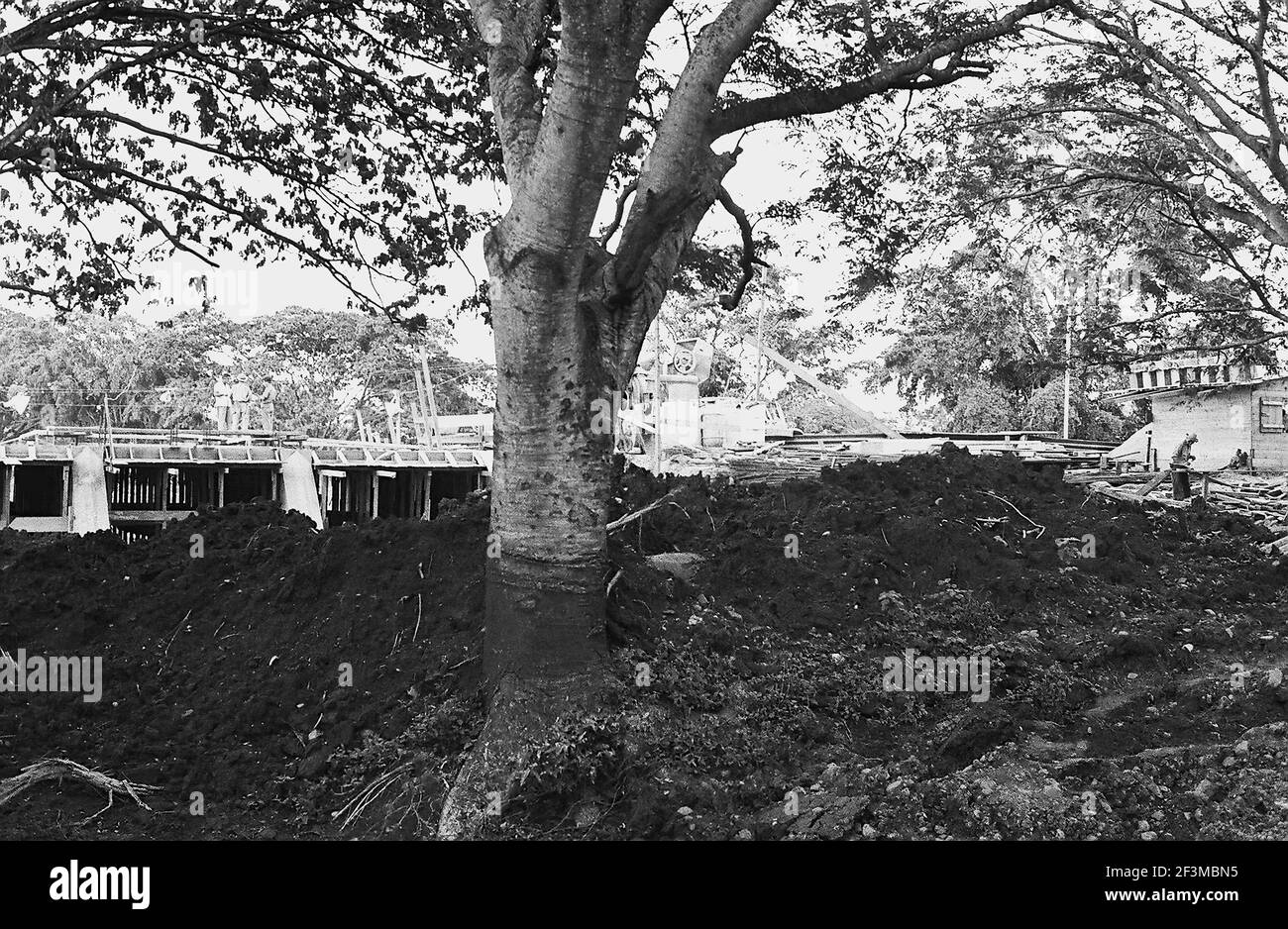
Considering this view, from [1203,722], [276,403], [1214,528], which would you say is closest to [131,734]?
[1203,722]

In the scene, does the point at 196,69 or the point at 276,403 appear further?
the point at 276,403

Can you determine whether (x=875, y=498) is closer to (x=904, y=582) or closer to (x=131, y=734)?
(x=904, y=582)

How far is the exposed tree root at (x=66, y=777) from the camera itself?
219 inches

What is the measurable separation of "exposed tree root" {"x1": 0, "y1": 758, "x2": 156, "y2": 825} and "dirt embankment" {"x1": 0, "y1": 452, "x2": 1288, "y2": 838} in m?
0.09

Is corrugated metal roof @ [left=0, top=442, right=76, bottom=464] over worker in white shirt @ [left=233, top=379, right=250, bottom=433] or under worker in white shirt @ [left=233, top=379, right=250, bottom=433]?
under

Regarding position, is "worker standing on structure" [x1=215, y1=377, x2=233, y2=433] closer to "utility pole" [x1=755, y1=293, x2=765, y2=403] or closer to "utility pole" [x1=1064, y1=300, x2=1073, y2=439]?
"utility pole" [x1=755, y1=293, x2=765, y2=403]

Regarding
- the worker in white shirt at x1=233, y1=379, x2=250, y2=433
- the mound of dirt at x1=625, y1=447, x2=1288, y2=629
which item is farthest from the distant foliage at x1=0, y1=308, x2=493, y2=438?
the mound of dirt at x1=625, y1=447, x2=1288, y2=629

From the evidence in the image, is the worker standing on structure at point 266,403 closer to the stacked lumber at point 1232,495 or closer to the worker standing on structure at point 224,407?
the worker standing on structure at point 224,407

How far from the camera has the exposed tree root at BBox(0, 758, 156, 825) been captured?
555cm

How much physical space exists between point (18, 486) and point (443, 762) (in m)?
25.3

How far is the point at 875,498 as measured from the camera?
9.80 m

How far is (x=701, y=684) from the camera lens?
6336 mm

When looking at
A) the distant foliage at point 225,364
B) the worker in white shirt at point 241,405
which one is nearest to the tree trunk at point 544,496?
the worker in white shirt at point 241,405

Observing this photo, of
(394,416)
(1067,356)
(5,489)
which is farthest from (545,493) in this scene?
(394,416)
